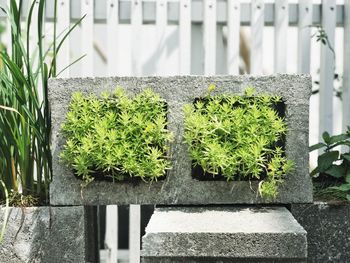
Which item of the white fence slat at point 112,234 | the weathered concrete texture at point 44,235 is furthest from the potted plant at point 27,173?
the white fence slat at point 112,234

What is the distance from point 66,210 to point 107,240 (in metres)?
0.85

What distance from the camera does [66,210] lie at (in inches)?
86.3

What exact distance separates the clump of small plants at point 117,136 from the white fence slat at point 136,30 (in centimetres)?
95

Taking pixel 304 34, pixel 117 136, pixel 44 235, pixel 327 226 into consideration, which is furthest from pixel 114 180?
pixel 304 34

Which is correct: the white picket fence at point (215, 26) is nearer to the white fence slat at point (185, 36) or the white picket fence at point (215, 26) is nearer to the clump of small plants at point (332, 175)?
the white fence slat at point (185, 36)

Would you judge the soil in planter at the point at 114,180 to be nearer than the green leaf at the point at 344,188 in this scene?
Yes

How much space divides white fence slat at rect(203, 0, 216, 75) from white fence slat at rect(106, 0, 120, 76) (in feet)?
1.43

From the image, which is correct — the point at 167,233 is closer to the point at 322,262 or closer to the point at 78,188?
the point at 78,188

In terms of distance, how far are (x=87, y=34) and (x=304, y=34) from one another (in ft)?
3.52

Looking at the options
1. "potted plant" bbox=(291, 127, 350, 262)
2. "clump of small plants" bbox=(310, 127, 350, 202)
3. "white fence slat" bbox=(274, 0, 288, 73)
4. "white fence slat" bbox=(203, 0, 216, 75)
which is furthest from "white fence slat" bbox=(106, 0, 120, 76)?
"potted plant" bbox=(291, 127, 350, 262)

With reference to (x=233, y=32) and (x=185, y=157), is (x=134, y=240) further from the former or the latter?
(x=233, y=32)

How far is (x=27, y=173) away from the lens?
232 cm

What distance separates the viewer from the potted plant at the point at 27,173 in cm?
219

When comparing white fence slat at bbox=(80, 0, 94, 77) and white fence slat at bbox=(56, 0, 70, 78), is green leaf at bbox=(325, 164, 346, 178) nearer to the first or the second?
white fence slat at bbox=(80, 0, 94, 77)
